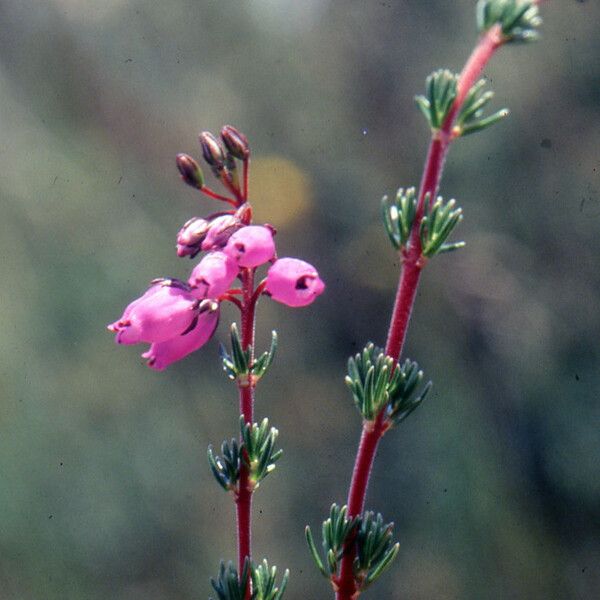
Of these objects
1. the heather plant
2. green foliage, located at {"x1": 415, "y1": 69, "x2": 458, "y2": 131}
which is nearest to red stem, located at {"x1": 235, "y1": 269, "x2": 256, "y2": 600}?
the heather plant

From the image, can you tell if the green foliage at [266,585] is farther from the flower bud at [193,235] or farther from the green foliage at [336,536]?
the flower bud at [193,235]

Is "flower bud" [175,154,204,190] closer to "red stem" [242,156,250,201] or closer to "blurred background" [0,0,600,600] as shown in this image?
"red stem" [242,156,250,201]

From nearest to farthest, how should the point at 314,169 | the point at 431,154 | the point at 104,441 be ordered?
1. the point at 431,154
2. the point at 104,441
3. the point at 314,169

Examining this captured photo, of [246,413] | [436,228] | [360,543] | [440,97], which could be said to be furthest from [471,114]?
[360,543]

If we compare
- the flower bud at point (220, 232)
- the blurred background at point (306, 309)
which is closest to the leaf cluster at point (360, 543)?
the flower bud at point (220, 232)

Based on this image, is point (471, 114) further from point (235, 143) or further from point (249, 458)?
point (249, 458)

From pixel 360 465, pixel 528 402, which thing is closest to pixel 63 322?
pixel 528 402

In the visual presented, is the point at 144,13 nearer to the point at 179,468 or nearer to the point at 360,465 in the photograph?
the point at 179,468
